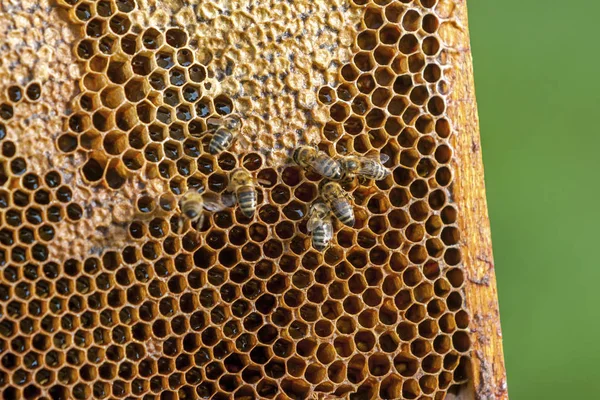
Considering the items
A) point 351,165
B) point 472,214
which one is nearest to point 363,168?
point 351,165

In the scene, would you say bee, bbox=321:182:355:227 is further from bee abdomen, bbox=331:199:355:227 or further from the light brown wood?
the light brown wood

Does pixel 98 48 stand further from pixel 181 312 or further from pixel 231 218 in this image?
pixel 181 312

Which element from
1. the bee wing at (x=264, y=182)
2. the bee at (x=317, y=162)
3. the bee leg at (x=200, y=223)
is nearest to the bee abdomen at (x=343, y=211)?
the bee at (x=317, y=162)

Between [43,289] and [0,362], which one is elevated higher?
[43,289]

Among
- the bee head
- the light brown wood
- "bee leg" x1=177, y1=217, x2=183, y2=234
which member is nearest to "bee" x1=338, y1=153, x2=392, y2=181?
the bee head

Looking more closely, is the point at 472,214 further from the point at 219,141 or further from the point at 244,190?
the point at 219,141

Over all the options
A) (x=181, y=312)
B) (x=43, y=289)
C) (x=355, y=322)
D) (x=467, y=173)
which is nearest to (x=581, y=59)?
(x=467, y=173)
